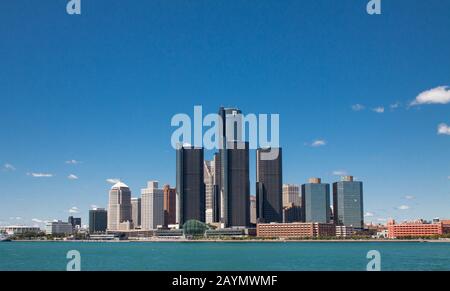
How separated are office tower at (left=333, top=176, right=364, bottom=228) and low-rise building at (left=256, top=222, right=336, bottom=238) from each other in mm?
7195

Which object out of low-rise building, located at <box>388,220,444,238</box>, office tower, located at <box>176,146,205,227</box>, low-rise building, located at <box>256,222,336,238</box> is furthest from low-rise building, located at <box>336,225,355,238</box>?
office tower, located at <box>176,146,205,227</box>

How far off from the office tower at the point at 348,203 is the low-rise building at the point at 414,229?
13.0 metres

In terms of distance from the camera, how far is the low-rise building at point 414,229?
125938mm

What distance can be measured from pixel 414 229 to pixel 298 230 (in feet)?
80.9

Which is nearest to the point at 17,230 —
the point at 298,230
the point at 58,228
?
the point at 58,228

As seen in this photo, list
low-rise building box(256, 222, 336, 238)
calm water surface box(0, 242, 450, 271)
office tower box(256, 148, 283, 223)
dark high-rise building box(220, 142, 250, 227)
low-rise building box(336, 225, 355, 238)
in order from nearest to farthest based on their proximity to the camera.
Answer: calm water surface box(0, 242, 450, 271), low-rise building box(256, 222, 336, 238), low-rise building box(336, 225, 355, 238), dark high-rise building box(220, 142, 250, 227), office tower box(256, 148, 283, 223)

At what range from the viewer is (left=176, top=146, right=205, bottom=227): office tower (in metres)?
159

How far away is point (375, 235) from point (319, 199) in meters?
15.6

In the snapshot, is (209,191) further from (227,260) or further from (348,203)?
(227,260)

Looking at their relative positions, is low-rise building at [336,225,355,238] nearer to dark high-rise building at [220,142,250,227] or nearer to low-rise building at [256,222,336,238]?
low-rise building at [256,222,336,238]

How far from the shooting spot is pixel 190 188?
6393 inches
